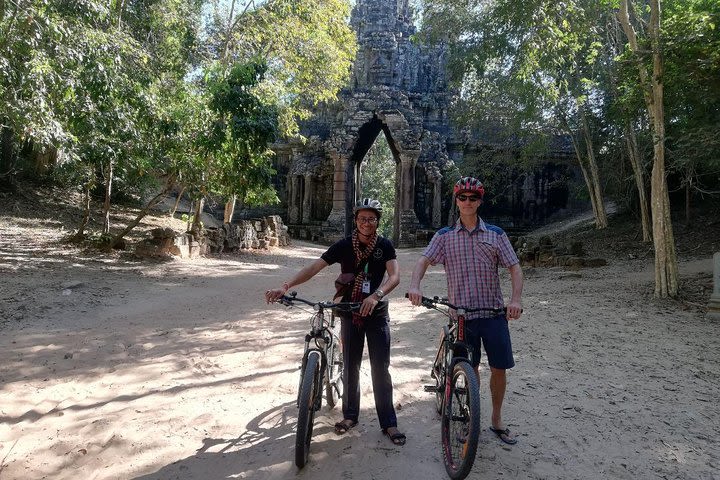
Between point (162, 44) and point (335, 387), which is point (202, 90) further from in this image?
point (335, 387)

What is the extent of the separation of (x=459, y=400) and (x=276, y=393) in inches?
74.9

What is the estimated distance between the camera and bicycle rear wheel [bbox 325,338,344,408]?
11.9 ft

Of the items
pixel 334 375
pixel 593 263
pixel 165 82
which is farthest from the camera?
pixel 593 263

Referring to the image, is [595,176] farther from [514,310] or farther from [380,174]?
[380,174]

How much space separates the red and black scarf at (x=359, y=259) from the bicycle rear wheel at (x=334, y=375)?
443mm

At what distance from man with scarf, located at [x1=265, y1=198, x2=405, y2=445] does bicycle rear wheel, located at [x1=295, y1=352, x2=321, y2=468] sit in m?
0.37

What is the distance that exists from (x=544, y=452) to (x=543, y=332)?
351 cm

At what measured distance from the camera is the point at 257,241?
55.3 ft

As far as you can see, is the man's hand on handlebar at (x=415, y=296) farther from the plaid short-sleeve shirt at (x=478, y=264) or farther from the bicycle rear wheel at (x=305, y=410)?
the bicycle rear wheel at (x=305, y=410)

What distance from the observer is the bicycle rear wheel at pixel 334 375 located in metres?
3.63

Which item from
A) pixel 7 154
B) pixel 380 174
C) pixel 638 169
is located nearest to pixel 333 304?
pixel 638 169

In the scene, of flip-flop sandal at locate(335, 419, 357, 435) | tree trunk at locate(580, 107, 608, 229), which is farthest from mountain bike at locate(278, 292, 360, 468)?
tree trunk at locate(580, 107, 608, 229)

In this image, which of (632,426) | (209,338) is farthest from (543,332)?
(209,338)

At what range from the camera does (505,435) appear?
3.33 meters
